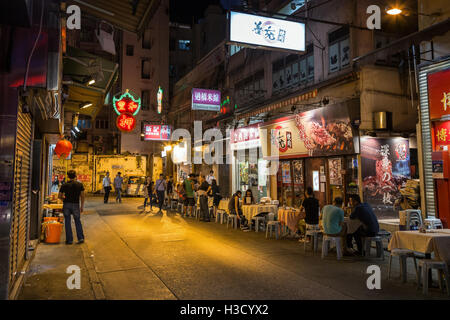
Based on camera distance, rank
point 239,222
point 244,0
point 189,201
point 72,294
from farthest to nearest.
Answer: point 189,201 → point 244,0 → point 239,222 → point 72,294

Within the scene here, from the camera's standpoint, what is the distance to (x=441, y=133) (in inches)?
399

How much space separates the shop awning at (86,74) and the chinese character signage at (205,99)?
28.9 feet

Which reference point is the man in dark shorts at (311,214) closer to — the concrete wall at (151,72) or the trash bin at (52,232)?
the trash bin at (52,232)

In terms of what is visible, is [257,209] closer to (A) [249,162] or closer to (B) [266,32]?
(B) [266,32]

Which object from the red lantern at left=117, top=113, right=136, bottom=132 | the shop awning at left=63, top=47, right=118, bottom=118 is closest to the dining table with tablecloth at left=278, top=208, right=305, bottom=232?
the shop awning at left=63, top=47, right=118, bottom=118

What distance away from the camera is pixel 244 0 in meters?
16.1

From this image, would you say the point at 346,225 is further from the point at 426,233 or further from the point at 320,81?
the point at 320,81

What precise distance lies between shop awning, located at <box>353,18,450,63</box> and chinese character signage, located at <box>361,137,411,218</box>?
12.9 feet

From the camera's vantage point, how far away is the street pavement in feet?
19.8

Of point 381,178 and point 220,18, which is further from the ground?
point 220,18

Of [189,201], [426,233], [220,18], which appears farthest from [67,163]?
[426,233]

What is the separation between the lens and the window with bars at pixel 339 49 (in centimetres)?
1353
